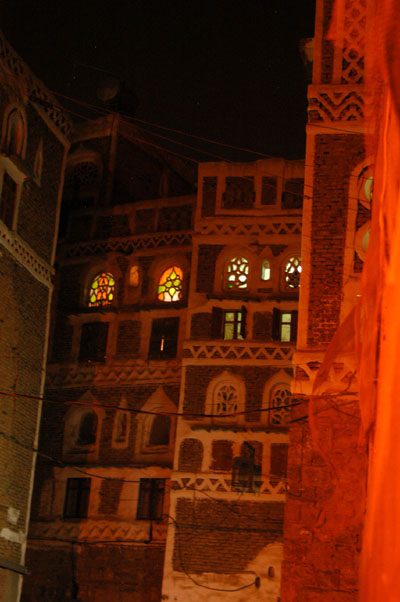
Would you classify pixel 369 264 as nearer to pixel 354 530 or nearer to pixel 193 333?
pixel 354 530

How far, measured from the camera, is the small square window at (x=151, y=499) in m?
30.0

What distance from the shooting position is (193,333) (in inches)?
1178

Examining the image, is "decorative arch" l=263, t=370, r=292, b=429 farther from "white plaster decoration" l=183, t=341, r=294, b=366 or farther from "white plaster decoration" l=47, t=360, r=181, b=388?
"white plaster decoration" l=47, t=360, r=181, b=388

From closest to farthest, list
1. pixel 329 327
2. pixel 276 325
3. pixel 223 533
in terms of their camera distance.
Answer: pixel 329 327
pixel 223 533
pixel 276 325

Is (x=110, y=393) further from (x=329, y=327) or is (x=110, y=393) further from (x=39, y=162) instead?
(x=329, y=327)

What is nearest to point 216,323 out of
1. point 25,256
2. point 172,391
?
point 172,391

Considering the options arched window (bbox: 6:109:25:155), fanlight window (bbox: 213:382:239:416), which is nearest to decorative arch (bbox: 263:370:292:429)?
fanlight window (bbox: 213:382:239:416)

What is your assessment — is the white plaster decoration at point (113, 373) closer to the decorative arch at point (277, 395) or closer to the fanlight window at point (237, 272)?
Answer: the fanlight window at point (237, 272)

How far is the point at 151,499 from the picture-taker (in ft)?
Result: 98.6

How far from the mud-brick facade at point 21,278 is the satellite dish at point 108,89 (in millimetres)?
9668

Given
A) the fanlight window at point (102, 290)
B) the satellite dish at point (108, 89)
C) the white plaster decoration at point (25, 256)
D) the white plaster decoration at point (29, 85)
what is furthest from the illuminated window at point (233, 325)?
the satellite dish at point (108, 89)

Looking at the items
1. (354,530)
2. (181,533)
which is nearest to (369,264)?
(354,530)

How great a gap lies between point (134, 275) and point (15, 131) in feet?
26.5

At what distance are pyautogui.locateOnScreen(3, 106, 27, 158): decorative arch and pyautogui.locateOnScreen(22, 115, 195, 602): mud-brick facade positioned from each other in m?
7.33
